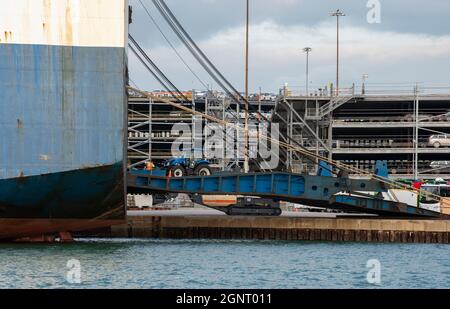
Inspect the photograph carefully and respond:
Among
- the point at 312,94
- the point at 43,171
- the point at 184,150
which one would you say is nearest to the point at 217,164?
the point at 184,150

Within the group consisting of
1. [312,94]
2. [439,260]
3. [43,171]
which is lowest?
[439,260]

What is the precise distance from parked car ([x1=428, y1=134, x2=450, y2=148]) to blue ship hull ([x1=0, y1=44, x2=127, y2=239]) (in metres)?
52.8

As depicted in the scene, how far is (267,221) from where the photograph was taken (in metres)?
48.8

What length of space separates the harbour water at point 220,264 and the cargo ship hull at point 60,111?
214cm

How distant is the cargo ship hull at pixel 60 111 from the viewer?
39.3 meters

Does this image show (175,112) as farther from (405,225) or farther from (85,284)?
(85,284)

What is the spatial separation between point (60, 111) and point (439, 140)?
180ft

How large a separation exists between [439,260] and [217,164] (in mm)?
69763

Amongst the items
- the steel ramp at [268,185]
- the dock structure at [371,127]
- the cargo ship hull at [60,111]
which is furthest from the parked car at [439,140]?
the cargo ship hull at [60,111]

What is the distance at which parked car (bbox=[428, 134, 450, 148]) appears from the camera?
8756 cm

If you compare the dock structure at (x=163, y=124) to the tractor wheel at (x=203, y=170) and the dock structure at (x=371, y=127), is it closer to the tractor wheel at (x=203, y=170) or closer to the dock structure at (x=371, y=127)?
the dock structure at (x=371, y=127)
